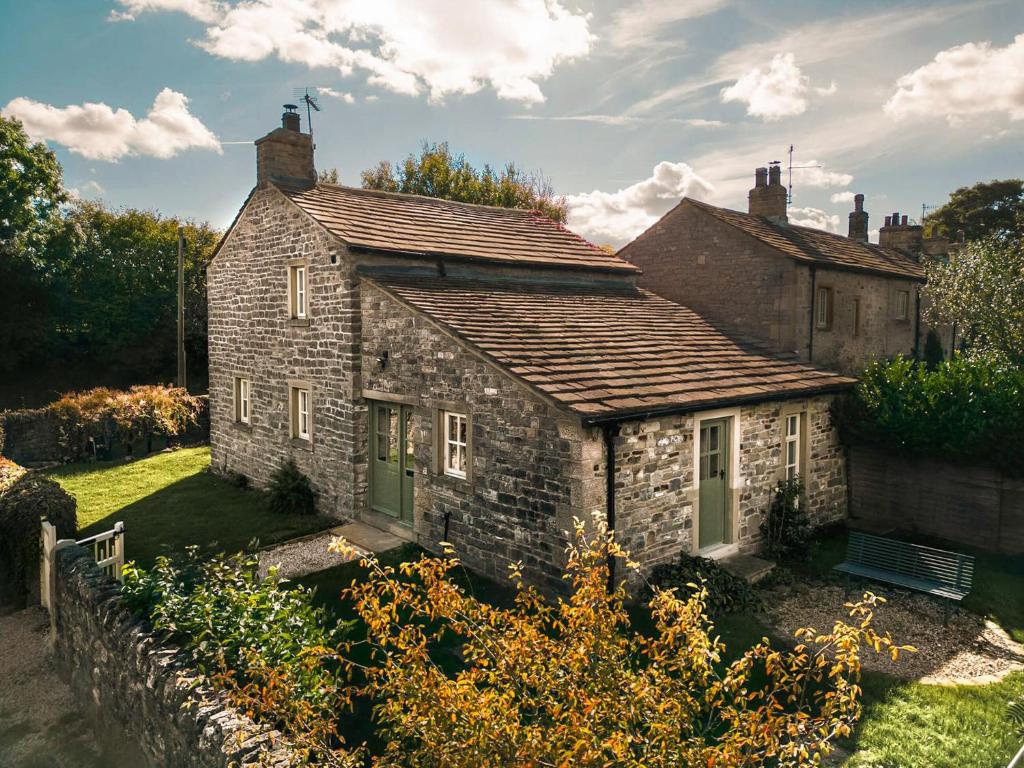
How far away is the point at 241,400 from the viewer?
59.7 ft

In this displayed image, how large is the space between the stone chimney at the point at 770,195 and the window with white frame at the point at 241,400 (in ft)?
→ 55.1

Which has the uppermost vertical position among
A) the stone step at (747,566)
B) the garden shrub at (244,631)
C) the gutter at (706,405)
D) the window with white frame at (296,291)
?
the window with white frame at (296,291)

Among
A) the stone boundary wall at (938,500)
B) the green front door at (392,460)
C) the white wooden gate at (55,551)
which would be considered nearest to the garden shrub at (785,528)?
the stone boundary wall at (938,500)

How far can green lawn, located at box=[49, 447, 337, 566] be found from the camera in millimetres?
13547

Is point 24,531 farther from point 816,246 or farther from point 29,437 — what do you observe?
point 816,246

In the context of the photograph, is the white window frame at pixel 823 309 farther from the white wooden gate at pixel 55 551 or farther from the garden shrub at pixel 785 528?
the white wooden gate at pixel 55 551

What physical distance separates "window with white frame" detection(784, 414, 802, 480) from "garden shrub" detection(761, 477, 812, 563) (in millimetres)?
463

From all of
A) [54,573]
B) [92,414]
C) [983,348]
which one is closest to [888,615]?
[54,573]

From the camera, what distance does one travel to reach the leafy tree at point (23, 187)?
105ft

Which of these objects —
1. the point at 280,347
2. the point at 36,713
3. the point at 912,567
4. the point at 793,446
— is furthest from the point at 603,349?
the point at 36,713

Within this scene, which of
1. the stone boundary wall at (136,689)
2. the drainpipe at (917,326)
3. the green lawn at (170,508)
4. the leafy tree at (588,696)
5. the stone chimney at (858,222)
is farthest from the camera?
the stone chimney at (858,222)

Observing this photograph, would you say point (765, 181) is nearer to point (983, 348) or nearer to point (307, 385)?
point (983, 348)

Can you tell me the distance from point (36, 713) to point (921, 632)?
37.7ft

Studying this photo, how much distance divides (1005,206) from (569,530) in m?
51.5
